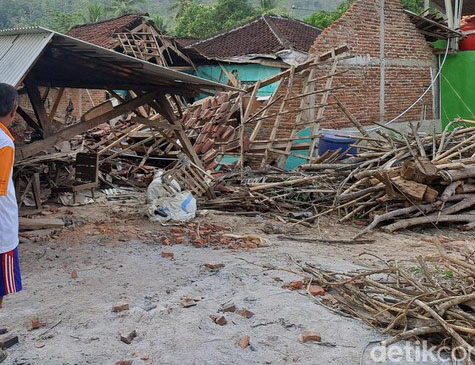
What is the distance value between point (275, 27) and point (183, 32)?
585 inches

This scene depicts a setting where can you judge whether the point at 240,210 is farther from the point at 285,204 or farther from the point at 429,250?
the point at 429,250

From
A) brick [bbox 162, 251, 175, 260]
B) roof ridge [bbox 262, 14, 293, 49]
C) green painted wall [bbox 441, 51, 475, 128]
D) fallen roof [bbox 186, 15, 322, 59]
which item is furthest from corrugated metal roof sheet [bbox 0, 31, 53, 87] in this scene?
green painted wall [bbox 441, 51, 475, 128]

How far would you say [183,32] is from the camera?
3481 cm

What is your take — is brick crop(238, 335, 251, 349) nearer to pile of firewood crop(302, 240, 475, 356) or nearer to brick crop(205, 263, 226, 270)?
pile of firewood crop(302, 240, 475, 356)

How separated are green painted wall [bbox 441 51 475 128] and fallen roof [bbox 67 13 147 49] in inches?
454

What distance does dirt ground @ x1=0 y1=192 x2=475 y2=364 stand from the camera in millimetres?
3850

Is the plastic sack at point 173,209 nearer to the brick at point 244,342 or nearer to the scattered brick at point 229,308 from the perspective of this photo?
the scattered brick at point 229,308

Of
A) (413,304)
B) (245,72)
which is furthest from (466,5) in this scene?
(413,304)

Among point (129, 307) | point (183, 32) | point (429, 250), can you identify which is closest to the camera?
point (129, 307)

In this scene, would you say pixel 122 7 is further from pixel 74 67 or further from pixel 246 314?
pixel 246 314

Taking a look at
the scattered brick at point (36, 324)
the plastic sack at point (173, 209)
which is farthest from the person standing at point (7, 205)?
the plastic sack at point (173, 209)

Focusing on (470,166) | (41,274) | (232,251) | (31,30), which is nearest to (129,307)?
(41,274)

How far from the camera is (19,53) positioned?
5730 mm

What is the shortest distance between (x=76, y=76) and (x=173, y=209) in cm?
253
